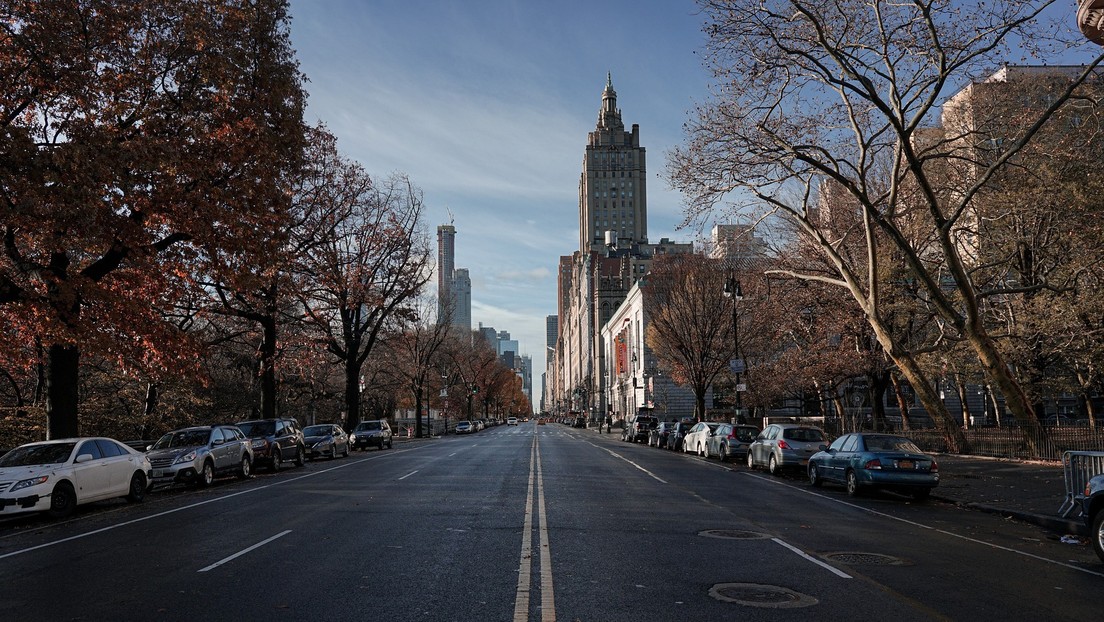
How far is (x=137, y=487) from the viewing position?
17312 mm

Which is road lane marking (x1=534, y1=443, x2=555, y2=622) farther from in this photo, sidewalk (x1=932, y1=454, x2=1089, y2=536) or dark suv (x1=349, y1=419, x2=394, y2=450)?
dark suv (x1=349, y1=419, x2=394, y2=450)

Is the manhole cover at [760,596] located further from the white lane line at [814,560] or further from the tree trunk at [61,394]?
the tree trunk at [61,394]

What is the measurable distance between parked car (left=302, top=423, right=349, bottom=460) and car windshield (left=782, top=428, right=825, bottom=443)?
65.8ft

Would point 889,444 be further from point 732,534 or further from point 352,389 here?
point 352,389

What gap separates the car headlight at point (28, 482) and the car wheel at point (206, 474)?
21.2 ft

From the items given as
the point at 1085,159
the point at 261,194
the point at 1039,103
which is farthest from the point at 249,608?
the point at 1039,103

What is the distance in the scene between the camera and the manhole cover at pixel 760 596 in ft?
23.9

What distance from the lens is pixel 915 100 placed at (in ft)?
78.3

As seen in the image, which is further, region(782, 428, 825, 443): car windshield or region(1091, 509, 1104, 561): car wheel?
region(782, 428, 825, 443): car windshield

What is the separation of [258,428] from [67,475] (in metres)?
13.4

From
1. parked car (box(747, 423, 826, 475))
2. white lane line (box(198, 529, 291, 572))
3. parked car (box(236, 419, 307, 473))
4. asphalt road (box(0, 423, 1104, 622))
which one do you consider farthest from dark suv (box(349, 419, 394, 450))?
white lane line (box(198, 529, 291, 572))

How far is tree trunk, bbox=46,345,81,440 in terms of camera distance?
19.5 meters

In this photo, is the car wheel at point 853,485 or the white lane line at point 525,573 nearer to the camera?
the white lane line at point 525,573

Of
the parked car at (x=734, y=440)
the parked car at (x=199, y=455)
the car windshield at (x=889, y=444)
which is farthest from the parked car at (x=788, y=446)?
the parked car at (x=199, y=455)
